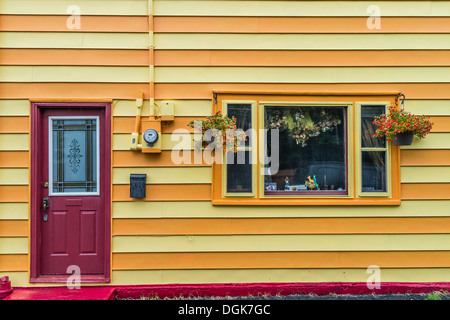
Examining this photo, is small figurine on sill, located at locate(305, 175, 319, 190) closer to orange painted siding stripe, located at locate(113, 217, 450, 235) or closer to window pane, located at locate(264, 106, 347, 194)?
window pane, located at locate(264, 106, 347, 194)

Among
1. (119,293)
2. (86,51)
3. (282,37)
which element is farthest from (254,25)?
(119,293)

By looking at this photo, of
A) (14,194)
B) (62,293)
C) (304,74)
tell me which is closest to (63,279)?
(62,293)

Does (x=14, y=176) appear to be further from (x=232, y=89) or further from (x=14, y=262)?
(x=232, y=89)

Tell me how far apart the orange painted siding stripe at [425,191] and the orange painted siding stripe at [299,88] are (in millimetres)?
1045

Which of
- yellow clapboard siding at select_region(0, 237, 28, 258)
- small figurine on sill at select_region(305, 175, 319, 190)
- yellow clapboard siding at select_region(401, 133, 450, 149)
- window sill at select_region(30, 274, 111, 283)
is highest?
yellow clapboard siding at select_region(401, 133, 450, 149)

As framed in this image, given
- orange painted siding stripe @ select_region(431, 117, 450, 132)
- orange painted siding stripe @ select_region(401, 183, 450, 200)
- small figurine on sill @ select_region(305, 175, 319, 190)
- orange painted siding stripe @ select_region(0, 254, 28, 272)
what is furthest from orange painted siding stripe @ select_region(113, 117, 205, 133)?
orange painted siding stripe @ select_region(431, 117, 450, 132)

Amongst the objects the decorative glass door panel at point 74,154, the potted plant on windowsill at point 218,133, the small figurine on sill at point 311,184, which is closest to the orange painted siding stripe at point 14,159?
the decorative glass door panel at point 74,154

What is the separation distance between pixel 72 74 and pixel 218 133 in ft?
6.12

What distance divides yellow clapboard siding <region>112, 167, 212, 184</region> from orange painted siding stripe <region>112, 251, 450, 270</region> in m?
0.86

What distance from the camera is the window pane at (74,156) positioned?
193 inches

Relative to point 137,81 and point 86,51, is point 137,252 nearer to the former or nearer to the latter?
point 137,81

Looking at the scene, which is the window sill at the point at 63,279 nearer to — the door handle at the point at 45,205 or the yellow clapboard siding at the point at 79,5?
the door handle at the point at 45,205

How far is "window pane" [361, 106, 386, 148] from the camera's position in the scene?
194 inches

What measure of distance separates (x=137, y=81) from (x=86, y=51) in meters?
0.69
